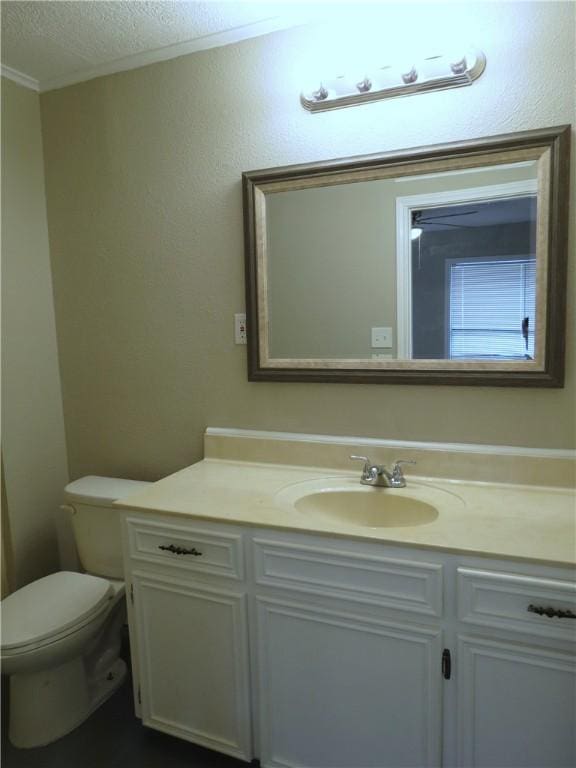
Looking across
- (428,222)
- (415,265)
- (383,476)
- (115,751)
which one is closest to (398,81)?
(428,222)

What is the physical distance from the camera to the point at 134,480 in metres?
2.25

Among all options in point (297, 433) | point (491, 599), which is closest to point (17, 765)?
point (297, 433)

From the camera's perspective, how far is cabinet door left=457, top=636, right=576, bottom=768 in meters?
1.17

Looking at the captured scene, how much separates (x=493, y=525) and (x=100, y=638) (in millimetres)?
1549

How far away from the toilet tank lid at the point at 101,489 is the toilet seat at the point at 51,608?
28cm

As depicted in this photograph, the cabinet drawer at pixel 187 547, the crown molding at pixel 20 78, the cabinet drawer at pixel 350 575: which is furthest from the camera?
the crown molding at pixel 20 78

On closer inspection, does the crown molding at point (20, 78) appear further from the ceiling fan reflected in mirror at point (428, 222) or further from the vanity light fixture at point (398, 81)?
the ceiling fan reflected in mirror at point (428, 222)

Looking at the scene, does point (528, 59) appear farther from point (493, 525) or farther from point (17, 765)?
point (17, 765)

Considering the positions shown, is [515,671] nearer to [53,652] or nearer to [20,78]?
[53,652]

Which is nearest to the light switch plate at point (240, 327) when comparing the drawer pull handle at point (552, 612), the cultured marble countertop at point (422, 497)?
the cultured marble countertop at point (422, 497)

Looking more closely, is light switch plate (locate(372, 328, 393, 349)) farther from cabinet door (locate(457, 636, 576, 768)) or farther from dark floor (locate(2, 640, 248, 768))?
dark floor (locate(2, 640, 248, 768))

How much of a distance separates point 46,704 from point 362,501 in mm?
1248

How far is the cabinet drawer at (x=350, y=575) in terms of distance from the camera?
127 centimetres

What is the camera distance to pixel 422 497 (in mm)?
1587
